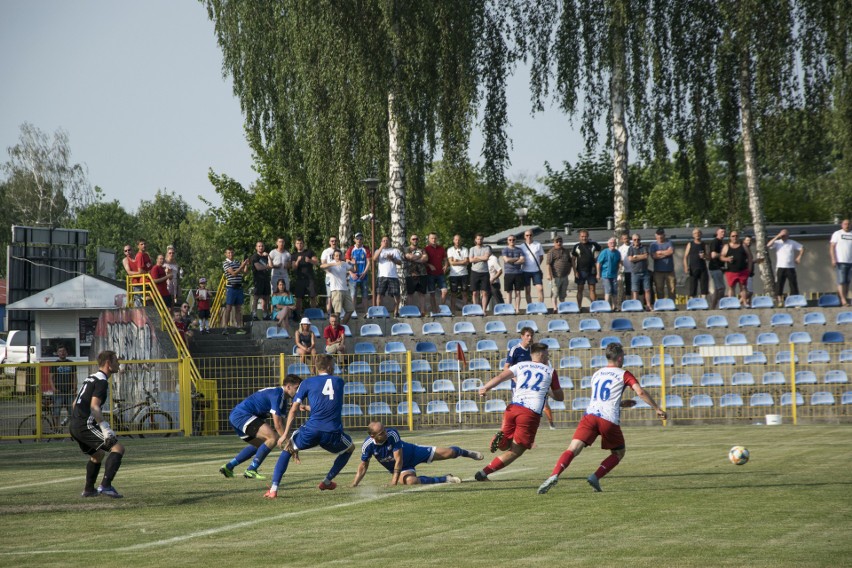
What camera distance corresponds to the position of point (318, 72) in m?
29.6

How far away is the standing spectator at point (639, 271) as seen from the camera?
92.2ft

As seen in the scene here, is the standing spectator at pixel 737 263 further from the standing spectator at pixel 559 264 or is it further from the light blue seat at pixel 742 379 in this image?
the standing spectator at pixel 559 264

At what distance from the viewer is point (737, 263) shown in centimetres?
2794

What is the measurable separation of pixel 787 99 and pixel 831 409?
8.60 m

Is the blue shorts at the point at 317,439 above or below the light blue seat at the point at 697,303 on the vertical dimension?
below

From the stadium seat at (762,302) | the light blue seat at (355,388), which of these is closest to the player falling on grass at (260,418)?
the light blue seat at (355,388)

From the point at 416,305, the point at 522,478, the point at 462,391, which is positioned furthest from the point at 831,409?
the point at 522,478

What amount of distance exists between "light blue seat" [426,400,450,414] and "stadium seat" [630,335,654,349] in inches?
182

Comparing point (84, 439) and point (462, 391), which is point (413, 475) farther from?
point (462, 391)

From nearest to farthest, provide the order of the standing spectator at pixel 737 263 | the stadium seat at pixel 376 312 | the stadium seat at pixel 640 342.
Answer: the stadium seat at pixel 640 342 → the standing spectator at pixel 737 263 → the stadium seat at pixel 376 312

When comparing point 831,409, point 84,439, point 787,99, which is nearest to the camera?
point 84,439

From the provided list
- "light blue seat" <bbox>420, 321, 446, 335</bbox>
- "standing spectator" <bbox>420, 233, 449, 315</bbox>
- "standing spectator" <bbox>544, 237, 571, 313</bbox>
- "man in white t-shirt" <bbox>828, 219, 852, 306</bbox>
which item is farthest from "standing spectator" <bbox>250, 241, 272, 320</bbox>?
"man in white t-shirt" <bbox>828, 219, 852, 306</bbox>

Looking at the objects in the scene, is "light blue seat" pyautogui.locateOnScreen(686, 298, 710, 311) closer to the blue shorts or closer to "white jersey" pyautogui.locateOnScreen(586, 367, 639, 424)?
"white jersey" pyautogui.locateOnScreen(586, 367, 639, 424)

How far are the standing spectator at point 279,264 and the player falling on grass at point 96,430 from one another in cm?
1498
